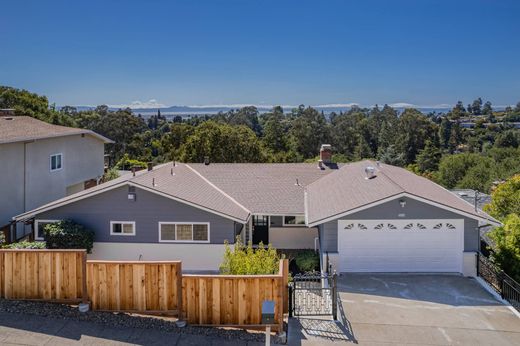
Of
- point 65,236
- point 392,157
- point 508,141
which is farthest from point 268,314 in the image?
point 508,141

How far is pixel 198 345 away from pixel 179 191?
29.3ft

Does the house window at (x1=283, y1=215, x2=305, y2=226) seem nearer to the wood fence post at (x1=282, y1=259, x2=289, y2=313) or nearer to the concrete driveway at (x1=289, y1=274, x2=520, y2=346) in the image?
the concrete driveway at (x1=289, y1=274, x2=520, y2=346)

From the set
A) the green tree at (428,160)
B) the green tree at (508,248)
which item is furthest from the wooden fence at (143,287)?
the green tree at (428,160)

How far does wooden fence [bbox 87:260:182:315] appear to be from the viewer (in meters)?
10.2

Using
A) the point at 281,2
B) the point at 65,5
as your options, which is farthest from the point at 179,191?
the point at 65,5

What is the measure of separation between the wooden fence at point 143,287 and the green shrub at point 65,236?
5.24 m

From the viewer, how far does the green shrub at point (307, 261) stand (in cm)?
1691

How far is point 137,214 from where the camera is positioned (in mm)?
16969

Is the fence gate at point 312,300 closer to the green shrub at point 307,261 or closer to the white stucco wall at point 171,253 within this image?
the green shrub at point 307,261

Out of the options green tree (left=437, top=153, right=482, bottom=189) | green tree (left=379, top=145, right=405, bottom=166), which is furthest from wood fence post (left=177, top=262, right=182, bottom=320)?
green tree (left=379, top=145, right=405, bottom=166)

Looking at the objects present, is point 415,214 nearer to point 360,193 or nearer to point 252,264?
point 360,193

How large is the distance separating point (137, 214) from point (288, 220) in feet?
21.0

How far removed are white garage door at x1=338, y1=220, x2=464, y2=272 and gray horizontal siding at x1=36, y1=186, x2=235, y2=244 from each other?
4371 mm

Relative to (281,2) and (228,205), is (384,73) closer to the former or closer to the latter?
(281,2)
